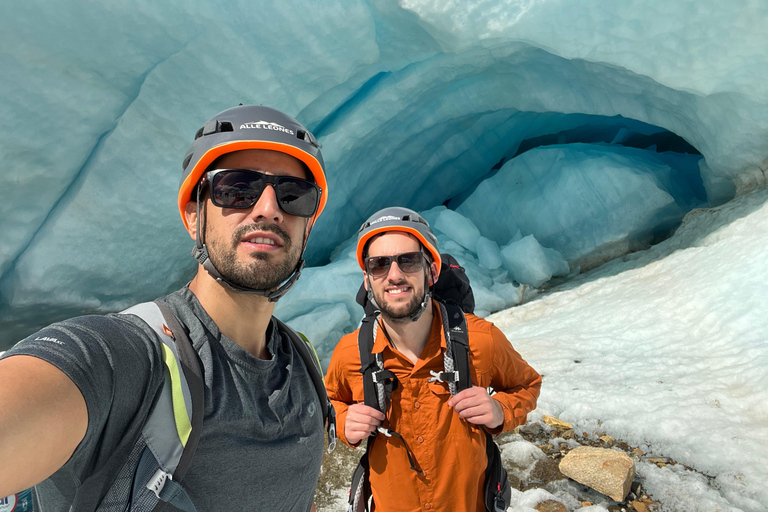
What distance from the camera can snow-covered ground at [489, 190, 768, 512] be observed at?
268cm

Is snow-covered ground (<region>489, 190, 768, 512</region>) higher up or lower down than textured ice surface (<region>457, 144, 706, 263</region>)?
lower down

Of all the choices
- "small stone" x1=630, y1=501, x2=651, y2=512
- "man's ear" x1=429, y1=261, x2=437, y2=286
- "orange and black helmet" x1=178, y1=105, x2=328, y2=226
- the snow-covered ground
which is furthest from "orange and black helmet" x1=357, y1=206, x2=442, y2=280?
"small stone" x1=630, y1=501, x2=651, y2=512

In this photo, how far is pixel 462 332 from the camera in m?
1.81

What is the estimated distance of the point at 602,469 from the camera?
2533 mm

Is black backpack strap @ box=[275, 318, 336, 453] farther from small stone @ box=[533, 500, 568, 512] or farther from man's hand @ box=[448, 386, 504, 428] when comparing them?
small stone @ box=[533, 500, 568, 512]

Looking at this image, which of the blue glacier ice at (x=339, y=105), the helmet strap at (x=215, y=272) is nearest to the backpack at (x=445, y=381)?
the helmet strap at (x=215, y=272)

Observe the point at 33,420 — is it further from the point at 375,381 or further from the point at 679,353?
the point at 679,353

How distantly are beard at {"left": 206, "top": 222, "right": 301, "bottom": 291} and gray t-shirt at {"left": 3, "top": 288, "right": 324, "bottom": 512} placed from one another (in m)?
0.13

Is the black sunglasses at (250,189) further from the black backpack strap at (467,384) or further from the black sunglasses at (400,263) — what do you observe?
the black backpack strap at (467,384)

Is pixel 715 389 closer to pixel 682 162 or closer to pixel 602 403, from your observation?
pixel 602 403

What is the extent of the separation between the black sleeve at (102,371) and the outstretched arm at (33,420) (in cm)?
2

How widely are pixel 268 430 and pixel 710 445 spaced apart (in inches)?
125

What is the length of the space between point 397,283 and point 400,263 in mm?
124

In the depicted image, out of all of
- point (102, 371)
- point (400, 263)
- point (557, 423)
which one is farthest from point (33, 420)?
point (557, 423)
